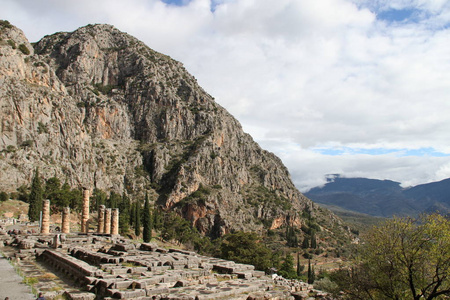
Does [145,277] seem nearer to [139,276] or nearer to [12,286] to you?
[139,276]

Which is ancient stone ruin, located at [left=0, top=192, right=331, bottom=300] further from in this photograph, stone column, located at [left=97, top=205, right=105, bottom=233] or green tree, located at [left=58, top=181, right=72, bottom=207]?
green tree, located at [left=58, top=181, right=72, bottom=207]

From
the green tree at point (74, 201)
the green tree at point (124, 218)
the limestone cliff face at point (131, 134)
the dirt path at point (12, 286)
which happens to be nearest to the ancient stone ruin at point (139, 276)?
the dirt path at point (12, 286)

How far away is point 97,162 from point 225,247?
63413 mm

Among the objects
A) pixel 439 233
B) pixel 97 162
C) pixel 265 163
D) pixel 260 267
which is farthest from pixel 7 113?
pixel 265 163

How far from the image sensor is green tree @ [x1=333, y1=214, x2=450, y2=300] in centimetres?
2025

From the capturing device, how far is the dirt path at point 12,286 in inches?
621

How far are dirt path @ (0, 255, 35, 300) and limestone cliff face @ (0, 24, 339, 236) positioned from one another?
59.3 metres

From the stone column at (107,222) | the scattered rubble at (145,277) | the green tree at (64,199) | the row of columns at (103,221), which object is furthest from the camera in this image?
the green tree at (64,199)

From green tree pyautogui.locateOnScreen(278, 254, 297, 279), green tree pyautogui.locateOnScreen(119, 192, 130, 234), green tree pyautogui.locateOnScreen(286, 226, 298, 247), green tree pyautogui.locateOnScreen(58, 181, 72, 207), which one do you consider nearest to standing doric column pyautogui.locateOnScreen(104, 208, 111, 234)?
green tree pyautogui.locateOnScreen(119, 192, 130, 234)

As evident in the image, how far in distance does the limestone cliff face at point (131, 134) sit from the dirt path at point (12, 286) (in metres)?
59.3

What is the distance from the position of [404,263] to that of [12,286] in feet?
71.4

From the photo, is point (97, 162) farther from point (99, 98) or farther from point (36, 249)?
point (36, 249)

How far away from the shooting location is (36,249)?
94.4 ft

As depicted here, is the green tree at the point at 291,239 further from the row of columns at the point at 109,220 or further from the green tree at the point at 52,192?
the row of columns at the point at 109,220
